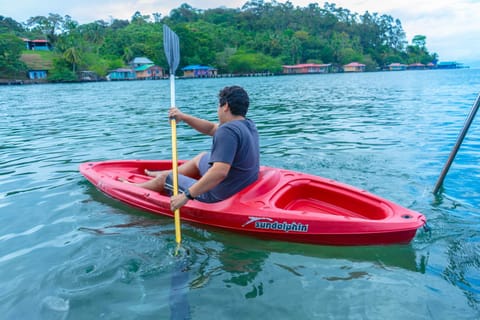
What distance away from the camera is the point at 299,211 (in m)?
3.95

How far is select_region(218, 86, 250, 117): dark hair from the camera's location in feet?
12.2

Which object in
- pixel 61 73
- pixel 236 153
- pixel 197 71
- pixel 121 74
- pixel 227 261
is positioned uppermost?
pixel 197 71

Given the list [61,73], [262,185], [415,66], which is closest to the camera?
[262,185]

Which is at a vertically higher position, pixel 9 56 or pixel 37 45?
pixel 37 45

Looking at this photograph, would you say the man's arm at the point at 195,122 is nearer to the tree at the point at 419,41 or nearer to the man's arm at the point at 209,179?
the man's arm at the point at 209,179

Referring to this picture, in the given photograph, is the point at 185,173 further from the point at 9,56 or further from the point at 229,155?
the point at 9,56

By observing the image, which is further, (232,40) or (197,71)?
(232,40)

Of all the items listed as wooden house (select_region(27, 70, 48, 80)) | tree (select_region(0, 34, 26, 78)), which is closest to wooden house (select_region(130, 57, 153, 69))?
wooden house (select_region(27, 70, 48, 80))

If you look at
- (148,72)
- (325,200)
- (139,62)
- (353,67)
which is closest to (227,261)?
(325,200)

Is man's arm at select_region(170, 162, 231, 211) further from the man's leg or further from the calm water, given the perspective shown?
the man's leg

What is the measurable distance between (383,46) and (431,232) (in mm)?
139992

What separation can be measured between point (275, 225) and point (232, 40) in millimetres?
101331

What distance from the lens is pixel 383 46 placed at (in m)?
130

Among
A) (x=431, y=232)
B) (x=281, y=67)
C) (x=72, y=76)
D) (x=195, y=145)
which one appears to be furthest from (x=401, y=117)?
(x=281, y=67)
